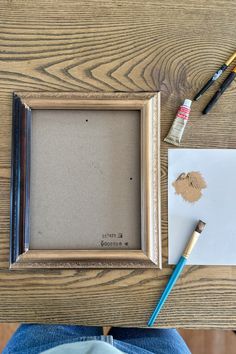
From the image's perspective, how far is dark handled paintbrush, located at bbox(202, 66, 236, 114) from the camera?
63 cm

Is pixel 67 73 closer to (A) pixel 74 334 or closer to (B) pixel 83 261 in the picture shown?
(B) pixel 83 261

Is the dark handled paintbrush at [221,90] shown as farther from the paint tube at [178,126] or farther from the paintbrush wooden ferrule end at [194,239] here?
the paintbrush wooden ferrule end at [194,239]

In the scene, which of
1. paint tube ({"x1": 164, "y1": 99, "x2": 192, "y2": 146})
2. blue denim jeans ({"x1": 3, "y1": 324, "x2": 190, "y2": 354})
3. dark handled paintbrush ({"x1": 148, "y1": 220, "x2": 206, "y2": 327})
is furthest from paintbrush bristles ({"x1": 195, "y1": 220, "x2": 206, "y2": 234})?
blue denim jeans ({"x1": 3, "y1": 324, "x2": 190, "y2": 354})

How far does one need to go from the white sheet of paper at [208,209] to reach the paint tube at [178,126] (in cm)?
2

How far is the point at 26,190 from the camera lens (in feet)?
1.96

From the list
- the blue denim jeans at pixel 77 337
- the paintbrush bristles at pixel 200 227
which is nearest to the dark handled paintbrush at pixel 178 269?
the paintbrush bristles at pixel 200 227

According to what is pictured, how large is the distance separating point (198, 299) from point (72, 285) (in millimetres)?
190

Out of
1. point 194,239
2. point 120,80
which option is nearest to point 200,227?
point 194,239

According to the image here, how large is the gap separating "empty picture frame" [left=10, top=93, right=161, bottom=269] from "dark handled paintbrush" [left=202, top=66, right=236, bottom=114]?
0.29 feet

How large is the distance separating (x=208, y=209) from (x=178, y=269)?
0.34ft

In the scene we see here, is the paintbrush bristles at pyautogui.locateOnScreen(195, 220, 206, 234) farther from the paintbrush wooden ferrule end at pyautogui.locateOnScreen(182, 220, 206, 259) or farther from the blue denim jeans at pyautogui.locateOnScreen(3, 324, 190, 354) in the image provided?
the blue denim jeans at pyautogui.locateOnScreen(3, 324, 190, 354)

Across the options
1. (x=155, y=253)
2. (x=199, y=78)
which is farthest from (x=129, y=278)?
(x=199, y=78)

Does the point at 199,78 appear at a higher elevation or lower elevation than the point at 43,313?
higher

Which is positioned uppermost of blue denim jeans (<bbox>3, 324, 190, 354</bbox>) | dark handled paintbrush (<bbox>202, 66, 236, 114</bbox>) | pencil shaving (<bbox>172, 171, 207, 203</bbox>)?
dark handled paintbrush (<bbox>202, 66, 236, 114</bbox>)
